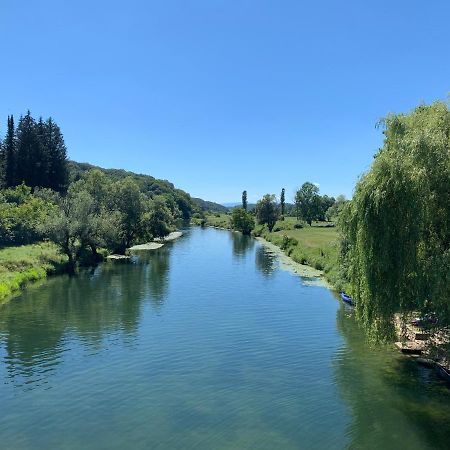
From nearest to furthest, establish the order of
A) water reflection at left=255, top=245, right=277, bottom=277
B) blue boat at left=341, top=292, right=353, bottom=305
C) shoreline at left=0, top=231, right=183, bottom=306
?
1. blue boat at left=341, top=292, right=353, bottom=305
2. shoreline at left=0, top=231, right=183, bottom=306
3. water reflection at left=255, top=245, right=277, bottom=277

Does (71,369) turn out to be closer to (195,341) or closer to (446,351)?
(195,341)

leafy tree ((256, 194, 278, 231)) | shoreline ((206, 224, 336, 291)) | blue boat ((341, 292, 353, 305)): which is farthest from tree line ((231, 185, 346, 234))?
blue boat ((341, 292, 353, 305))

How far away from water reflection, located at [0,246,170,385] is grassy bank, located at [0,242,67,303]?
1.68 m

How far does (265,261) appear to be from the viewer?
7275 centimetres

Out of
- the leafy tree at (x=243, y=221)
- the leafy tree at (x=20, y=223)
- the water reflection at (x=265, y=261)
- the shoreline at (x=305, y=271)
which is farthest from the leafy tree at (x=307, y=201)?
the leafy tree at (x=20, y=223)

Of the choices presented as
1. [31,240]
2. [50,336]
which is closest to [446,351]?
[50,336]

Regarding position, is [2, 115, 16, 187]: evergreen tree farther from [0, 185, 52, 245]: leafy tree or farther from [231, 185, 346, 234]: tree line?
[231, 185, 346, 234]: tree line

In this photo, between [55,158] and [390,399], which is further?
[55,158]

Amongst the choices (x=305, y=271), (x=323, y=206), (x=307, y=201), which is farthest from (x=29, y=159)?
(x=323, y=206)

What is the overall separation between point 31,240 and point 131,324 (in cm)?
4189

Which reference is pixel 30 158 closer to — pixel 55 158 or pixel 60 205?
pixel 55 158

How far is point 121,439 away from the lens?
1841 centimetres

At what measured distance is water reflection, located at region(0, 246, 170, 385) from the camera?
28.1 metres

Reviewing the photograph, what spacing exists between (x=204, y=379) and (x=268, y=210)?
109423mm
